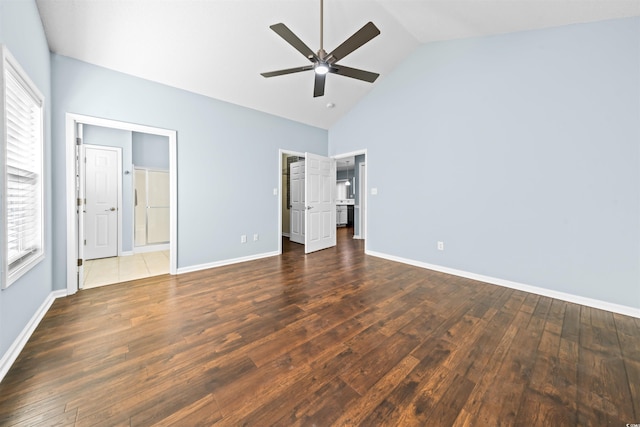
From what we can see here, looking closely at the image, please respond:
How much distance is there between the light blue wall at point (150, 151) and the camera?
5031 mm

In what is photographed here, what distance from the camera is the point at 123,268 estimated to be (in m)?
3.92

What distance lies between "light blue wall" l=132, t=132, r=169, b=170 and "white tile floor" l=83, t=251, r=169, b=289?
1965 mm

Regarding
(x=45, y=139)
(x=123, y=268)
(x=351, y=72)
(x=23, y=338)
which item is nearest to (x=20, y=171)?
(x=45, y=139)

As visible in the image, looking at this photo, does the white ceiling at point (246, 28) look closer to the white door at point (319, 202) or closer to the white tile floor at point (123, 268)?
the white door at point (319, 202)

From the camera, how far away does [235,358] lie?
1706 mm

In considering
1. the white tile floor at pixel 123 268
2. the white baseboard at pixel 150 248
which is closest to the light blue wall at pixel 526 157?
the white tile floor at pixel 123 268

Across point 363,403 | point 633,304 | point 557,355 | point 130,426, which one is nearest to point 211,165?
point 130,426

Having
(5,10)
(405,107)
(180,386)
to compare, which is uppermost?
(405,107)

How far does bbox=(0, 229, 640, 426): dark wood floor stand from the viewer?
1268mm

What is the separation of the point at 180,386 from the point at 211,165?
3.17 metres

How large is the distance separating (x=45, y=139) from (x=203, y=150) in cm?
166

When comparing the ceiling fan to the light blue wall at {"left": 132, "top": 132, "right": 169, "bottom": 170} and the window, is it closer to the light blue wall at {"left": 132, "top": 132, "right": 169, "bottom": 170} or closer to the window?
the window

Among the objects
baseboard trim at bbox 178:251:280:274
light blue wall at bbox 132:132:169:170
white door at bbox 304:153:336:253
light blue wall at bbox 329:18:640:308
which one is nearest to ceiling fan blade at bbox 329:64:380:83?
light blue wall at bbox 329:18:640:308

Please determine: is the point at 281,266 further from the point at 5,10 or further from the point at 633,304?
the point at 633,304
